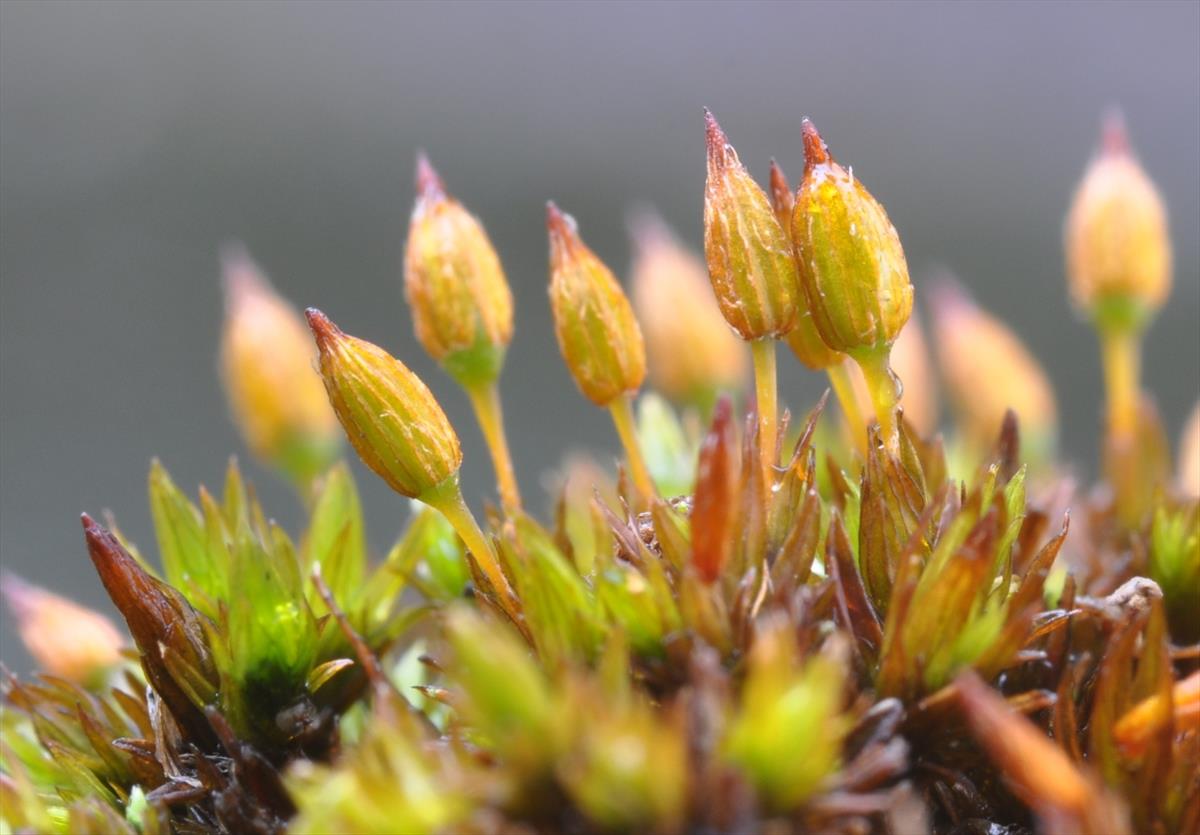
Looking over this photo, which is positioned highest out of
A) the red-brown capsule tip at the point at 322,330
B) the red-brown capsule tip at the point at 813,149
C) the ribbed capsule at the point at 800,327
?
the red-brown capsule tip at the point at 813,149

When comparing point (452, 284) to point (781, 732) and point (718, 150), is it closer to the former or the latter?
point (718, 150)

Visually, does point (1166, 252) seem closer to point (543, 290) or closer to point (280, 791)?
point (280, 791)

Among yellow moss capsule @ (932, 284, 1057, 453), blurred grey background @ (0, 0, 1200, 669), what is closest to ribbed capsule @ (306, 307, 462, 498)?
yellow moss capsule @ (932, 284, 1057, 453)

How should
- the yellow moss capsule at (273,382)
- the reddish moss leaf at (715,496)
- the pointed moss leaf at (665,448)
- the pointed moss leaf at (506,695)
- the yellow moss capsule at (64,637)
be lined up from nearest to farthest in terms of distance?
1. the pointed moss leaf at (506,695)
2. the reddish moss leaf at (715,496)
3. the yellow moss capsule at (64,637)
4. the pointed moss leaf at (665,448)
5. the yellow moss capsule at (273,382)

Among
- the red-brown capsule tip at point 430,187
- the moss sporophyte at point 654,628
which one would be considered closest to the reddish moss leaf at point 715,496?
the moss sporophyte at point 654,628

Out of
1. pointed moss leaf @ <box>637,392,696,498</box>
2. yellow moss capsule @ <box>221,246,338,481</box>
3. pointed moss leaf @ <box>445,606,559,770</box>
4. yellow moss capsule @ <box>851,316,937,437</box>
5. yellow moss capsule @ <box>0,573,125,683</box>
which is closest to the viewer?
pointed moss leaf @ <box>445,606,559,770</box>

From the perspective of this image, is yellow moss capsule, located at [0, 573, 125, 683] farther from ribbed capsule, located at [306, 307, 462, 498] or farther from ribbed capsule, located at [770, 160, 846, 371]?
ribbed capsule, located at [770, 160, 846, 371]

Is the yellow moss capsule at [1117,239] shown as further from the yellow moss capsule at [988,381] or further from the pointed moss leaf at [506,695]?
the pointed moss leaf at [506,695]
